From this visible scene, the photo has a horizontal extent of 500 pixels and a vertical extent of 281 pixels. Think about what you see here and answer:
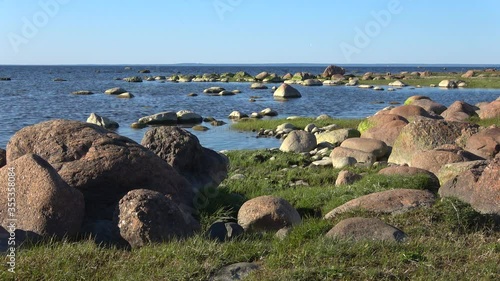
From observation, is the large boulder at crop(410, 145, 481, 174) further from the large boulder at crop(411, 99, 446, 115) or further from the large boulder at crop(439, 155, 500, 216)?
the large boulder at crop(411, 99, 446, 115)

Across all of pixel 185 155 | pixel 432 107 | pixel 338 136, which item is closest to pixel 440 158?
pixel 185 155

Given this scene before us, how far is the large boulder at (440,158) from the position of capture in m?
13.9

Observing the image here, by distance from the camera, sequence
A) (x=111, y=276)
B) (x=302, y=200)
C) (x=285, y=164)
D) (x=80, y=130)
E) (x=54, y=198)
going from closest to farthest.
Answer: (x=111, y=276)
(x=54, y=198)
(x=80, y=130)
(x=302, y=200)
(x=285, y=164)

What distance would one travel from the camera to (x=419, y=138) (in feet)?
57.7

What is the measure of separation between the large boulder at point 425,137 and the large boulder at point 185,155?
787 centimetres

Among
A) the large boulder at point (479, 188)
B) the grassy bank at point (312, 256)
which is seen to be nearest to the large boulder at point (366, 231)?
the grassy bank at point (312, 256)

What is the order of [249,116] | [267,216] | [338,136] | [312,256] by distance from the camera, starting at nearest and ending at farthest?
[312,256]
[267,216]
[338,136]
[249,116]

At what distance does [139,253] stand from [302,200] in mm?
5157

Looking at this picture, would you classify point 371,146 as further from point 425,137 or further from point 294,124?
point 294,124

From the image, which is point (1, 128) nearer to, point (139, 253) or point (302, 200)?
point (302, 200)

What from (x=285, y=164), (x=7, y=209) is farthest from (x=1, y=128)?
(x=7, y=209)

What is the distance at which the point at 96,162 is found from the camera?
914 cm

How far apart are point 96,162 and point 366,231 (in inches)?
171

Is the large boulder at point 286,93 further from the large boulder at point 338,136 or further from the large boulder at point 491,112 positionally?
the large boulder at point 338,136
